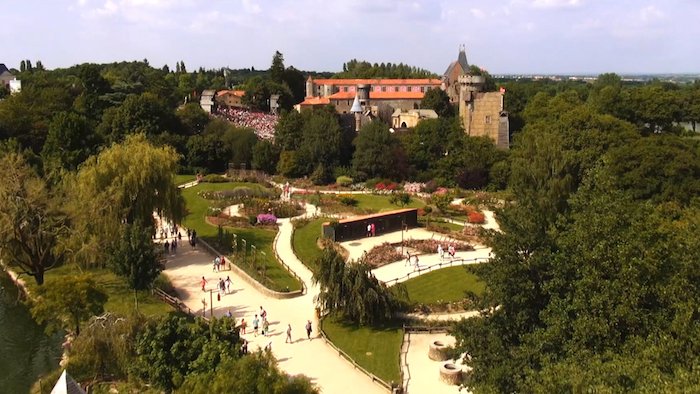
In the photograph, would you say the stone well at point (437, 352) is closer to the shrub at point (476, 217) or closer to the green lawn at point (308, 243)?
the green lawn at point (308, 243)

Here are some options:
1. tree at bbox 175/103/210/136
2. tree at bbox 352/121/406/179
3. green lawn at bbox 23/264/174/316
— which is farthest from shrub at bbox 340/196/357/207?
tree at bbox 175/103/210/136

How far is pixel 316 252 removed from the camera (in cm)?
3291

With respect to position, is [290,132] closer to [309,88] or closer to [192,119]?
[192,119]

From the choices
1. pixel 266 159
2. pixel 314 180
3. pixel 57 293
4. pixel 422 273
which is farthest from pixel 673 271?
pixel 266 159

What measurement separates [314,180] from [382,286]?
31.0 metres

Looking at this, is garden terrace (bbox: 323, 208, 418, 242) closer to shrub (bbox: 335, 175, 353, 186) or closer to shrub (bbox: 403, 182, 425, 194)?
shrub (bbox: 403, 182, 425, 194)

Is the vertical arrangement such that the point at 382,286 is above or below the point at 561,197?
below

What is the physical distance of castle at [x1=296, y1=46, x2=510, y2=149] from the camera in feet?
213

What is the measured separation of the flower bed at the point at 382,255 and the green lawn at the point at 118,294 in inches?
423

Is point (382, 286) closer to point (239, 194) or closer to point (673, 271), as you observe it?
point (673, 271)

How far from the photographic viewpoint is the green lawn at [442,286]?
26031 mm

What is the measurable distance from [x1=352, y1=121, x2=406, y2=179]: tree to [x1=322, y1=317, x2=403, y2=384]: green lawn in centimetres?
3166

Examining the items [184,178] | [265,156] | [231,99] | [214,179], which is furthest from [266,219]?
[231,99]

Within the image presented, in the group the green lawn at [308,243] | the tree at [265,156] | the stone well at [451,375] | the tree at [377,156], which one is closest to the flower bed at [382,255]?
the green lawn at [308,243]
